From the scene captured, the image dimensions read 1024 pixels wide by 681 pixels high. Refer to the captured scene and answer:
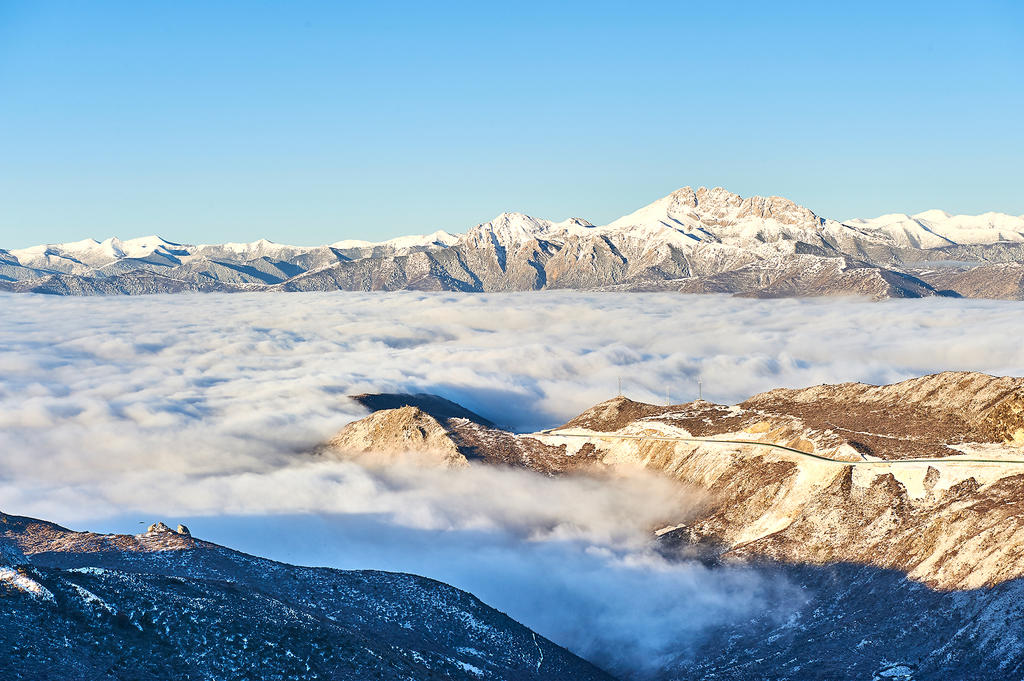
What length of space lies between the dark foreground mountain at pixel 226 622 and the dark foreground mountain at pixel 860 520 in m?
25.0

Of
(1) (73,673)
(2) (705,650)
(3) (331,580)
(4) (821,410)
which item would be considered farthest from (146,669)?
(4) (821,410)

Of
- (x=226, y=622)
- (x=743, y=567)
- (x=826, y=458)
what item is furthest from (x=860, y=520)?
(x=226, y=622)

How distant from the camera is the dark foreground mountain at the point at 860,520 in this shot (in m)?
92.7

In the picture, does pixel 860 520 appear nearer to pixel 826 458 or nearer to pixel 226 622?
pixel 826 458

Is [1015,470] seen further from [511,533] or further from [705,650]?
[511,533]

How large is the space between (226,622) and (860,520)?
88402mm

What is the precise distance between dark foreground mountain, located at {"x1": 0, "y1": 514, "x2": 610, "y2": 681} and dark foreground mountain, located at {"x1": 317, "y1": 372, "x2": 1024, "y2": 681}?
82.1ft

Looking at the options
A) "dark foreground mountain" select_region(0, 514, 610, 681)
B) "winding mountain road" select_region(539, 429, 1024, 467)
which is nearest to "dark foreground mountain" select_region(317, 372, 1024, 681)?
"winding mountain road" select_region(539, 429, 1024, 467)

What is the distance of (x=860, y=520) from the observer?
12612 cm


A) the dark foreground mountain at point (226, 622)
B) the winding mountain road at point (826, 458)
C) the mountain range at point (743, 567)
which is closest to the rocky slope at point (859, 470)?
the winding mountain road at point (826, 458)

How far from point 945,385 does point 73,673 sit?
156291 millimetres

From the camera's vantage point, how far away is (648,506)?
162000 millimetres

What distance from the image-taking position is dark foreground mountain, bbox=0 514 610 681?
6731cm

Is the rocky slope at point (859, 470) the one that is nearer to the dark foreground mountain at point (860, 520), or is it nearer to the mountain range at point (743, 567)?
the dark foreground mountain at point (860, 520)
